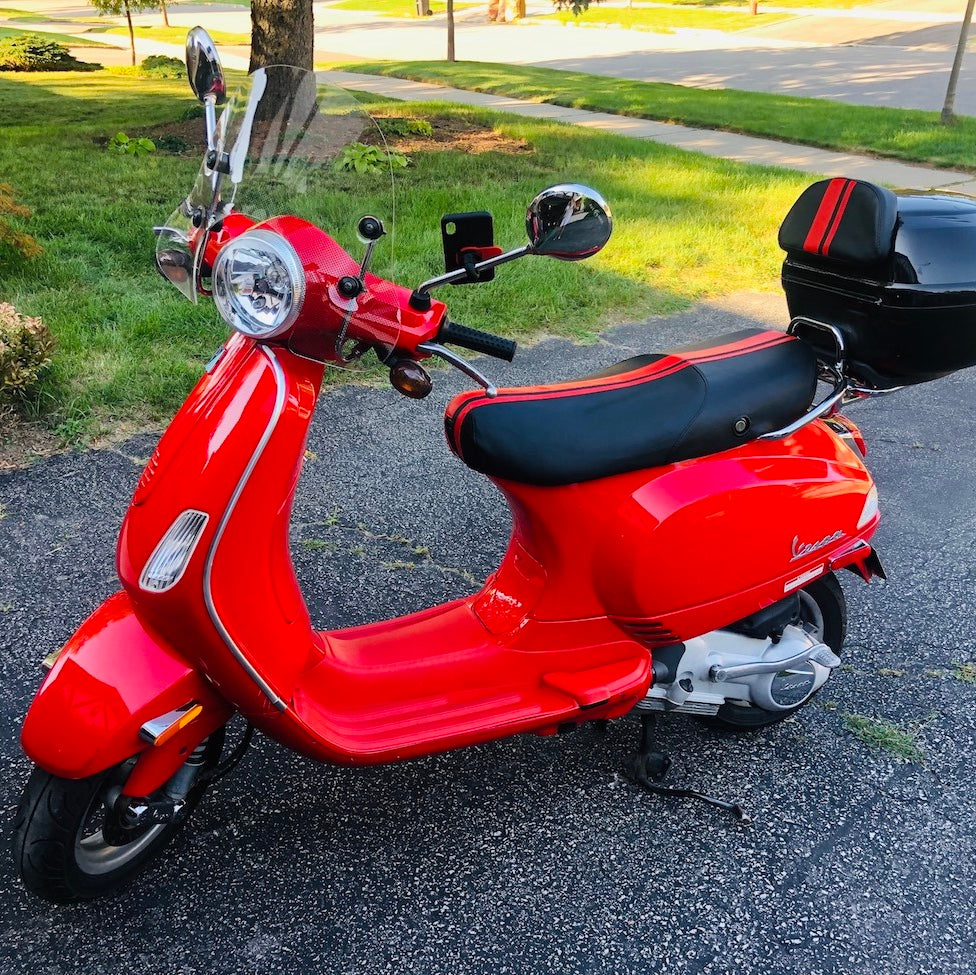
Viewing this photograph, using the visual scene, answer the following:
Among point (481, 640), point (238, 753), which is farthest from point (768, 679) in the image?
point (238, 753)

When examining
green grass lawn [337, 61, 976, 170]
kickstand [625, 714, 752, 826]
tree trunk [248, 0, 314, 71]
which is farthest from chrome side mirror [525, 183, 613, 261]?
green grass lawn [337, 61, 976, 170]

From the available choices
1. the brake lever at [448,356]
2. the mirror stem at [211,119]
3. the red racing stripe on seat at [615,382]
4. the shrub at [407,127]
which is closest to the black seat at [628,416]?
the red racing stripe on seat at [615,382]

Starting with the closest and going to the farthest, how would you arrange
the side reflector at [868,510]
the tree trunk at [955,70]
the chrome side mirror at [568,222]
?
the chrome side mirror at [568,222], the side reflector at [868,510], the tree trunk at [955,70]

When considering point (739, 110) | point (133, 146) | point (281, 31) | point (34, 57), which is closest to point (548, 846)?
point (133, 146)

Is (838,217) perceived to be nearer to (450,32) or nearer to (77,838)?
(77,838)

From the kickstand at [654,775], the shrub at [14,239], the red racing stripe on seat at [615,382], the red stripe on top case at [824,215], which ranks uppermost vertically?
the red stripe on top case at [824,215]

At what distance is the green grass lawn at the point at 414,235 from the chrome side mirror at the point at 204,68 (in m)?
0.31

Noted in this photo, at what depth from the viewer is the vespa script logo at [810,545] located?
2.14m

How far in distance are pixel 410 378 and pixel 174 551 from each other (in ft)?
1.72

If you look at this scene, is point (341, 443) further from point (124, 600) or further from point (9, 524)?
point (124, 600)

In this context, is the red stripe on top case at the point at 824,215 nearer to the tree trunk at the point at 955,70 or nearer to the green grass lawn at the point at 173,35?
the tree trunk at the point at 955,70

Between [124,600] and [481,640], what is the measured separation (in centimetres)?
77

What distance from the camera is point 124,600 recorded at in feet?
6.10

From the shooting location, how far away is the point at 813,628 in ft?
8.06
